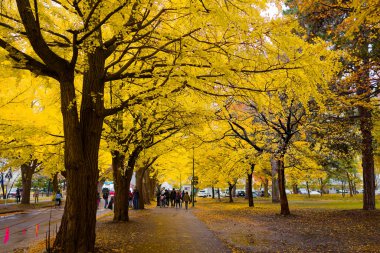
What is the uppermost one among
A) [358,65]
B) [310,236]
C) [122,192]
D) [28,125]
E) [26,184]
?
[358,65]

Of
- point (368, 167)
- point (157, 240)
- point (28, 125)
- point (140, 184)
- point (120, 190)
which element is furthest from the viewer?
point (140, 184)

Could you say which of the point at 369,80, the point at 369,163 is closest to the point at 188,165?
the point at 369,163

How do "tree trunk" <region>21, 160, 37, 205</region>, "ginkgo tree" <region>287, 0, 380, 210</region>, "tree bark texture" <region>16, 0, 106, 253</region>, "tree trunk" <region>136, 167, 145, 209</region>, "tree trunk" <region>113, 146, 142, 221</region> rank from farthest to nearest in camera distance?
"tree trunk" <region>21, 160, 37, 205</region> < "tree trunk" <region>136, 167, 145, 209</region> < "tree trunk" <region>113, 146, 142, 221</region> < "ginkgo tree" <region>287, 0, 380, 210</region> < "tree bark texture" <region>16, 0, 106, 253</region>

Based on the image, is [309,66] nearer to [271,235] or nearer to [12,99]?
[271,235]

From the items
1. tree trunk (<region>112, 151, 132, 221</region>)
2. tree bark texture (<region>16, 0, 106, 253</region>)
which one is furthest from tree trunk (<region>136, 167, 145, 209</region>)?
tree bark texture (<region>16, 0, 106, 253</region>)

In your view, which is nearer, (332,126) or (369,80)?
(369,80)

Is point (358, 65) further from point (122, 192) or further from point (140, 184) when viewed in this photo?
point (140, 184)

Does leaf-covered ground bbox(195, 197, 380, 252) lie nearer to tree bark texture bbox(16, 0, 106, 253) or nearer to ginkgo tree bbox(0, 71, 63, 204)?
tree bark texture bbox(16, 0, 106, 253)

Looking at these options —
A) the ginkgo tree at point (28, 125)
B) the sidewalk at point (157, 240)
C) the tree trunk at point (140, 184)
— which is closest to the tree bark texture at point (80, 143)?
the sidewalk at point (157, 240)

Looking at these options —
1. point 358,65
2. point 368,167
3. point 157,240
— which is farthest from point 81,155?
point 368,167

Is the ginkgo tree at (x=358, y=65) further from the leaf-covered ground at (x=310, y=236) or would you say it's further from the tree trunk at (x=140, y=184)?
the tree trunk at (x=140, y=184)

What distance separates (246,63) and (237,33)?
849mm

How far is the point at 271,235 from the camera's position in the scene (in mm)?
12234

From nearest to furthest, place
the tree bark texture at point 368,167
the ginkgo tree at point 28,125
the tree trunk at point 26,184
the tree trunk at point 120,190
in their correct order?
1. the ginkgo tree at point 28,125
2. the tree trunk at point 120,190
3. the tree bark texture at point 368,167
4. the tree trunk at point 26,184
